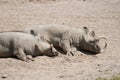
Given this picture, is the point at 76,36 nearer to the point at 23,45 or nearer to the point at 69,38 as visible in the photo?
the point at 69,38

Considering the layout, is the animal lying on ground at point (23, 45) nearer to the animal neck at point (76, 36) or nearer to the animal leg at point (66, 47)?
the animal leg at point (66, 47)

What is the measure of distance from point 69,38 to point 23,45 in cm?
179

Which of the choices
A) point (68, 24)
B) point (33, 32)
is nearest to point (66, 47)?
point (33, 32)

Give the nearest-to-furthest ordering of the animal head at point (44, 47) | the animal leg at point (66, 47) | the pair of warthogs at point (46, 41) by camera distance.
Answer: the pair of warthogs at point (46, 41) < the animal head at point (44, 47) < the animal leg at point (66, 47)

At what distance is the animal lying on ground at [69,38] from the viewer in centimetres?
1252

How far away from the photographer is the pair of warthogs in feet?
37.6

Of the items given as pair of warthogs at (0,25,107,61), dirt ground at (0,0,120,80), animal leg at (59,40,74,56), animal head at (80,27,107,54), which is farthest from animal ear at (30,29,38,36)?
animal head at (80,27,107,54)

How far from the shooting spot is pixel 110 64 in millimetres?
11039

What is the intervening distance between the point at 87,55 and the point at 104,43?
3.68 feet

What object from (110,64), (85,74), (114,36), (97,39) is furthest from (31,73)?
(114,36)

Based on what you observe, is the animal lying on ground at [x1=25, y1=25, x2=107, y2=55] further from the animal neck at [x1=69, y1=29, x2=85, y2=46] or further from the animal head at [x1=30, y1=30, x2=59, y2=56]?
the animal head at [x1=30, y1=30, x2=59, y2=56]

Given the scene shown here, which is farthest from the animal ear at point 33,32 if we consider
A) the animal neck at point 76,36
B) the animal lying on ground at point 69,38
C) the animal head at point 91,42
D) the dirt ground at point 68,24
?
the animal head at point 91,42

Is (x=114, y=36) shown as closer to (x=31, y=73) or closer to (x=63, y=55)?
(x=63, y=55)

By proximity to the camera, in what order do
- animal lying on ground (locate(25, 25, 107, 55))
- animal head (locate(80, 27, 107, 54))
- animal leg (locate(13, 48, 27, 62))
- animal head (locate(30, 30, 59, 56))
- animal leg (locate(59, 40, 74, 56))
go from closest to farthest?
animal leg (locate(13, 48, 27, 62))
animal head (locate(30, 30, 59, 56))
animal leg (locate(59, 40, 74, 56))
animal lying on ground (locate(25, 25, 107, 55))
animal head (locate(80, 27, 107, 54))
